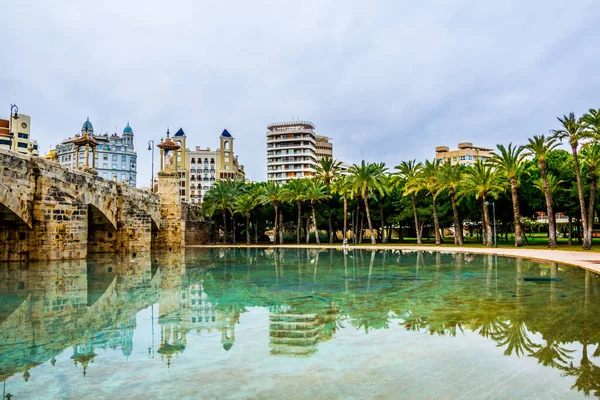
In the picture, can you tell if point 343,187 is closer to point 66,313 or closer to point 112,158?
point 66,313

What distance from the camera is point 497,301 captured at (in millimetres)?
10328

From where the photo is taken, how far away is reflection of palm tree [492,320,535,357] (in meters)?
6.41

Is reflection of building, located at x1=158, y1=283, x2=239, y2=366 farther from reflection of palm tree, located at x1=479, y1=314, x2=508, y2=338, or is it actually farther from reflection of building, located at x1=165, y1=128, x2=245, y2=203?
reflection of building, located at x1=165, y1=128, x2=245, y2=203

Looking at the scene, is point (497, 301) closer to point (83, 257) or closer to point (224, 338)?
point (224, 338)

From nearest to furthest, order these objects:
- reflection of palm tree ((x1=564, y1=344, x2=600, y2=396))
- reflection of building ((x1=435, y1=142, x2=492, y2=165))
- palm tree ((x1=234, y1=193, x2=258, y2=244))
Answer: reflection of palm tree ((x1=564, y1=344, x2=600, y2=396))
palm tree ((x1=234, y1=193, x2=258, y2=244))
reflection of building ((x1=435, y1=142, x2=492, y2=165))

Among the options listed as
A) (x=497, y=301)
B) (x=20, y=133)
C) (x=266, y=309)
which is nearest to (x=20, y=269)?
(x=266, y=309)

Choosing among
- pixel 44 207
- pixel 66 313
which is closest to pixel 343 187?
pixel 44 207

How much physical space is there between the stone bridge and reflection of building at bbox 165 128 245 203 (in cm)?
7329

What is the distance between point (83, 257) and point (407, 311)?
2091 cm

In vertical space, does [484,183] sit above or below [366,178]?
below

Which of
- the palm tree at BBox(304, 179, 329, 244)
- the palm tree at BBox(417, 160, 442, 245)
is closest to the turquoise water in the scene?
the palm tree at BBox(417, 160, 442, 245)

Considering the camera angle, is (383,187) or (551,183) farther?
(383,187)

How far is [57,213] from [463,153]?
101841 mm

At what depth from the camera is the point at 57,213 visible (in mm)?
22906
